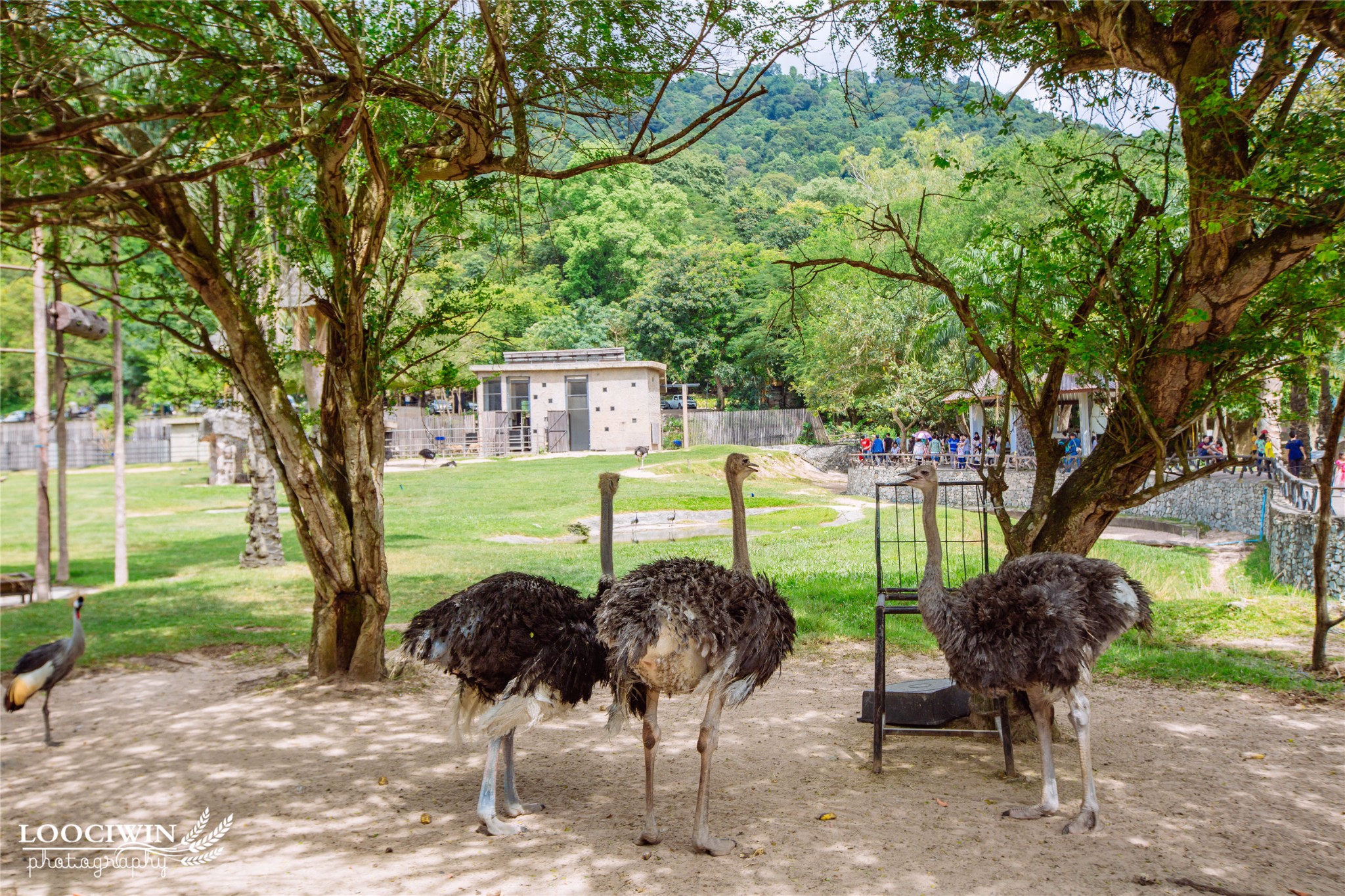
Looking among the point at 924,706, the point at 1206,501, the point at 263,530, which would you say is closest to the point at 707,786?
the point at 924,706

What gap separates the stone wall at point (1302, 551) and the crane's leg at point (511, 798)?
35.6 ft

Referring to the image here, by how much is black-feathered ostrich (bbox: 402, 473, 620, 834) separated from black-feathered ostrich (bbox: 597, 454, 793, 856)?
324 millimetres

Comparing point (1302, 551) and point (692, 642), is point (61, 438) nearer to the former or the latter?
point (692, 642)

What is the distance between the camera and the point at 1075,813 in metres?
4.78

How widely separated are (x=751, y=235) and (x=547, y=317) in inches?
543

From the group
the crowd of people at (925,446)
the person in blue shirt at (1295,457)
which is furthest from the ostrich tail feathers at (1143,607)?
the crowd of people at (925,446)

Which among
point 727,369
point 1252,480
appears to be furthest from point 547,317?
point 1252,480

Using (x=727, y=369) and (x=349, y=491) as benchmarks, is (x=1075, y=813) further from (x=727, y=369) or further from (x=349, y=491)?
(x=727, y=369)

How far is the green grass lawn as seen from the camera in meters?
9.17

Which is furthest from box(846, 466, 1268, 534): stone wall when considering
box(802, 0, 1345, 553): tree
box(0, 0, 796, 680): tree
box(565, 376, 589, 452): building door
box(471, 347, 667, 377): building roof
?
box(0, 0, 796, 680): tree

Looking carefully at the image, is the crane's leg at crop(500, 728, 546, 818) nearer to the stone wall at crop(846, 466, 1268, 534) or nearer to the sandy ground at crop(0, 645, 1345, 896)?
the sandy ground at crop(0, 645, 1345, 896)

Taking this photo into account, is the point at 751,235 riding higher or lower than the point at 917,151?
lower

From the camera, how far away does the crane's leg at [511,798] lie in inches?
195

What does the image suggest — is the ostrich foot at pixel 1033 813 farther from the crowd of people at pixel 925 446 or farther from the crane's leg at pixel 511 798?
the crowd of people at pixel 925 446
